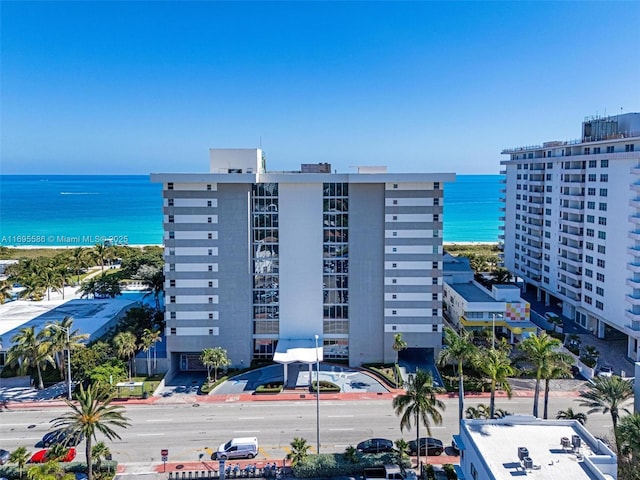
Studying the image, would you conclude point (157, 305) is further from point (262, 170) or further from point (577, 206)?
point (577, 206)

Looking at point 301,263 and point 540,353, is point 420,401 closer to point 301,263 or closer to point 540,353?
point 540,353

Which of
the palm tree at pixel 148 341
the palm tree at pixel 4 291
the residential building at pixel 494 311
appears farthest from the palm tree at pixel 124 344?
Result: the residential building at pixel 494 311

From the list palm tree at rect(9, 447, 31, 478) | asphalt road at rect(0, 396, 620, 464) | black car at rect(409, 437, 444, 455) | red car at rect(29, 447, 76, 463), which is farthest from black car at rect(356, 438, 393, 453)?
→ palm tree at rect(9, 447, 31, 478)

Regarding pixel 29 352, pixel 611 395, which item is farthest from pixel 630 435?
pixel 29 352

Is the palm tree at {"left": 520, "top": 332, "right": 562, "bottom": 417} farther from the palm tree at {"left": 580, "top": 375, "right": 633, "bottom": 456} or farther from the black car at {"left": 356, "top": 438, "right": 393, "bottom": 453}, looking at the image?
the black car at {"left": 356, "top": 438, "right": 393, "bottom": 453}

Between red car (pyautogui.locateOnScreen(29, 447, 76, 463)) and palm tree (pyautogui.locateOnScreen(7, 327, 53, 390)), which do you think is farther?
palm tree (pyautogui.locateOnScreen(7, 327, 53, 390))

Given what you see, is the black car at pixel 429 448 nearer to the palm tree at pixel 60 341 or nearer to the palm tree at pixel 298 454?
the palm tree at pixel 298 454
